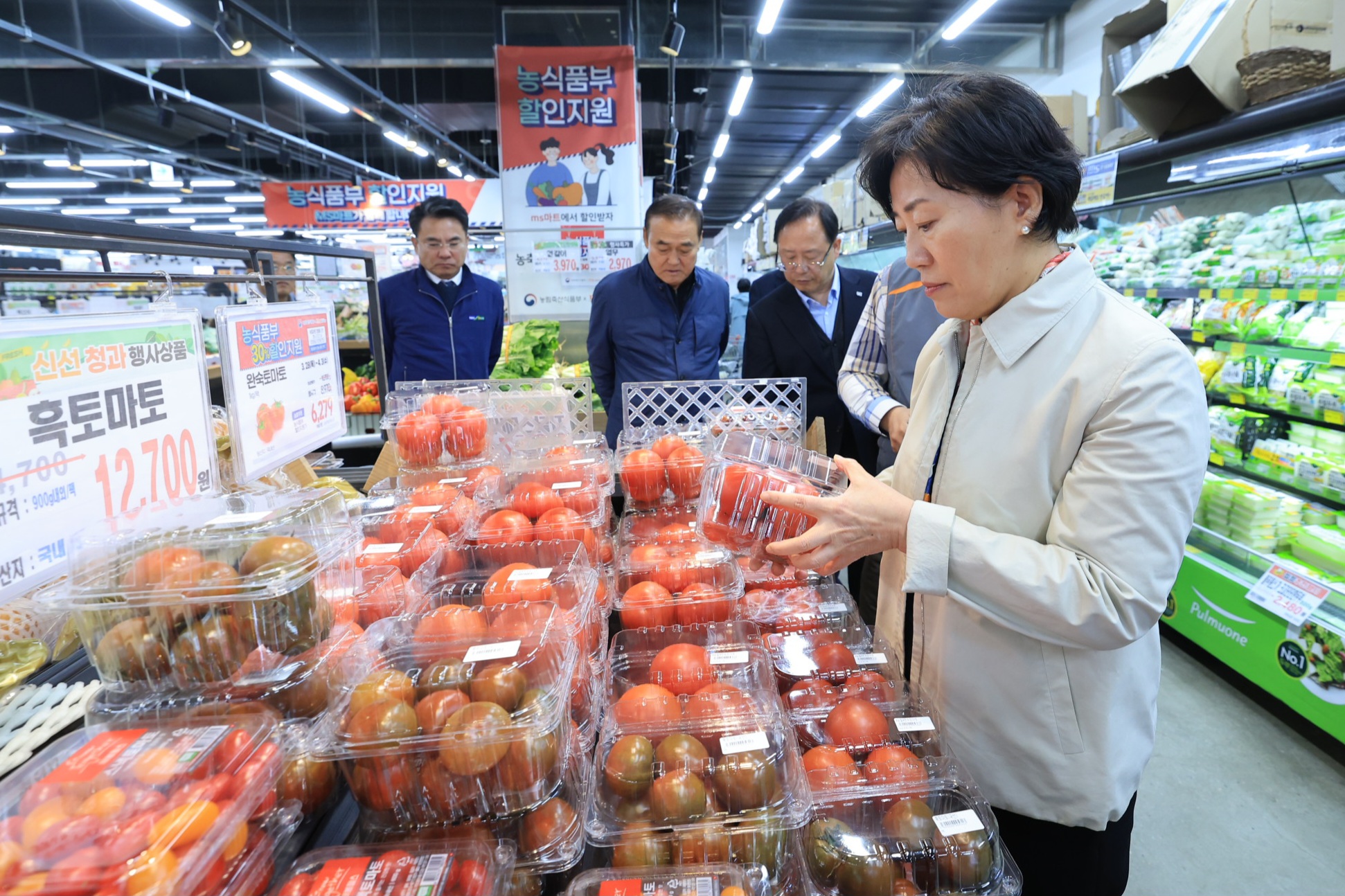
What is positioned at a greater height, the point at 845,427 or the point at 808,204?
the point at 808,204

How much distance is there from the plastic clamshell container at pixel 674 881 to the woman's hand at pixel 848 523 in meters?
0.52

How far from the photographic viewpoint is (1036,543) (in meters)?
1.17

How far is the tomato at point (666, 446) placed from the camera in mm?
2011

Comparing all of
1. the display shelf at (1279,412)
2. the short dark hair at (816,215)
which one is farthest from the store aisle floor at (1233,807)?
the short dark hair at (816,215)

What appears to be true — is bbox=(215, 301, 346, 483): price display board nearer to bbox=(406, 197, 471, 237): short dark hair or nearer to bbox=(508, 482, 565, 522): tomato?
bbox=(508, 482, 565, 522): tomato

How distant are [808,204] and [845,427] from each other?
1.09 m

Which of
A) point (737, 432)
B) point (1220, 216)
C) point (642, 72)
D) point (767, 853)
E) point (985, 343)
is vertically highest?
point (642, 72)

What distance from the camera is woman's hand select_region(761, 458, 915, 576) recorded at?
1.24 metres

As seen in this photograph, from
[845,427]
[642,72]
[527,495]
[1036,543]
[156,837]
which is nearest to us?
[156,837]

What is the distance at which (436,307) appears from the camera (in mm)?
4141

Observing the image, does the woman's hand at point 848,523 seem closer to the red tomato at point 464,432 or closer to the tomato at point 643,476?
the tomato at point 643,476

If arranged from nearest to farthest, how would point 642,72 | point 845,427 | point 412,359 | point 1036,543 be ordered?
point 1036,543 → point 845,427 → point 412,359 → point 642,72

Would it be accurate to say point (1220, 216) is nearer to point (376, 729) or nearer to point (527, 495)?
point (527, 495)

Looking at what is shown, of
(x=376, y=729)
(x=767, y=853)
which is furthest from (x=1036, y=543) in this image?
(x=376, y=729)
